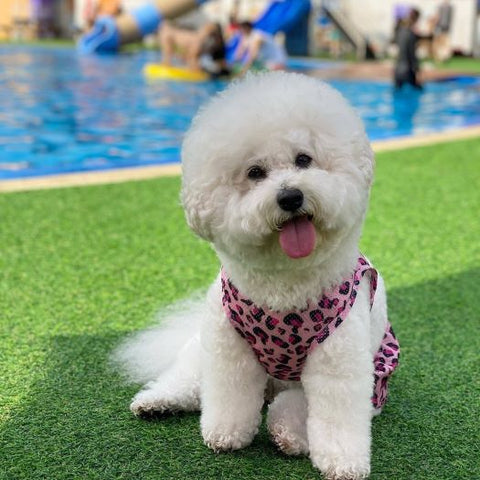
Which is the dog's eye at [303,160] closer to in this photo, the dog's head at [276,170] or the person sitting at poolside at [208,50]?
the dog's head at [276,170]

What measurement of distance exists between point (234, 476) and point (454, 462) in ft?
2.20

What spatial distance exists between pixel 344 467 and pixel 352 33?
23.1 metres

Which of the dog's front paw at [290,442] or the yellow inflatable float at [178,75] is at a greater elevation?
the dog's front paw at [290,442]

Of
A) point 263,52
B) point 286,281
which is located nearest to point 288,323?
point 286,281

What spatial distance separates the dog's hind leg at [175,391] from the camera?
230 centimetres

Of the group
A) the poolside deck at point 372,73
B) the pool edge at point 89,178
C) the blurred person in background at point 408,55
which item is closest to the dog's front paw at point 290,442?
the pool edge at point 89,178

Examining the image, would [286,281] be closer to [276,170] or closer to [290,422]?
[276,170]

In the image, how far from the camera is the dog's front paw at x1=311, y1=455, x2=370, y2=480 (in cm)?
195

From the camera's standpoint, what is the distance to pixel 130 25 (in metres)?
21.3

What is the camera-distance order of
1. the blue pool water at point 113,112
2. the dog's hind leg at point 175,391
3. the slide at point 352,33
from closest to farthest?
the dog's hind leg at point 175,391, the blue pool water at point 113,112, the slide at point 352,33

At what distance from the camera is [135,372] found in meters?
2.61

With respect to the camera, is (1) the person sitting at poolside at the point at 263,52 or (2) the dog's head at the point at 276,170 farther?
(1) the person sitting at poolside at the point at 263,52

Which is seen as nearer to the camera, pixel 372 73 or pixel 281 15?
pixel 372 73

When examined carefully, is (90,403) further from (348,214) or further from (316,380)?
(348,214)
